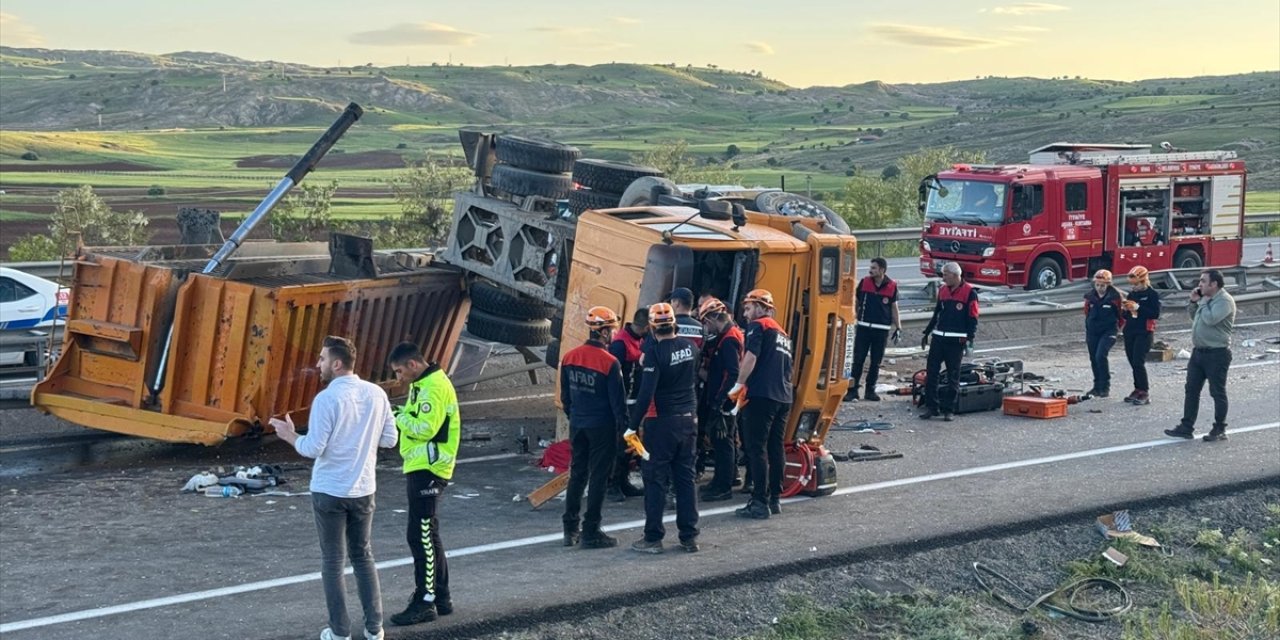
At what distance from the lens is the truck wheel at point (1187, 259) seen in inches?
1038

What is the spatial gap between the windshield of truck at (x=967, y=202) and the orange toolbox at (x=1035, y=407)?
1016 cm

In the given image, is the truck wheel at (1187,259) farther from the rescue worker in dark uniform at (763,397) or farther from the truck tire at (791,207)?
the rescue worker in dark uniform at (763,397)

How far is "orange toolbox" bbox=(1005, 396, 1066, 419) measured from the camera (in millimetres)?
14148

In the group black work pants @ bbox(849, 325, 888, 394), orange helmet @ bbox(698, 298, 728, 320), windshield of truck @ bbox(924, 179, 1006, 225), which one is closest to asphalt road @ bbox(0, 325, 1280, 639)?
black work pants @ bbox(849, 325, 888, 394)

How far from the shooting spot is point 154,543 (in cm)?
934

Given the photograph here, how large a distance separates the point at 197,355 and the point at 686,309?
173 inches

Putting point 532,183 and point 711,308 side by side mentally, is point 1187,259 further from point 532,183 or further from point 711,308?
point 711,308

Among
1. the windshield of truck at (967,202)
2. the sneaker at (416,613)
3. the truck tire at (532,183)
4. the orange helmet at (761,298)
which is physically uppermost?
the windshield of truck at (967,202)

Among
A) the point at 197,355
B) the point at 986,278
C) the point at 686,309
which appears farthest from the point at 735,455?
the point at 986,278

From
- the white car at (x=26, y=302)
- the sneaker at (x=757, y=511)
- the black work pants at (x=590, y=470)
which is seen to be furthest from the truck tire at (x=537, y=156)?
the white car at (x=26, y=302)

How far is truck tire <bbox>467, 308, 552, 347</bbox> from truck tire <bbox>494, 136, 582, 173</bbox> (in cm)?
154

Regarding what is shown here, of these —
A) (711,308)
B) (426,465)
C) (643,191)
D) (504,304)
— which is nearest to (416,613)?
(426,465)

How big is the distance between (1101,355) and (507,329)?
650 cm

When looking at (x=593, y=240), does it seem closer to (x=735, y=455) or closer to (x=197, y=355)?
(x=735, y=455)
